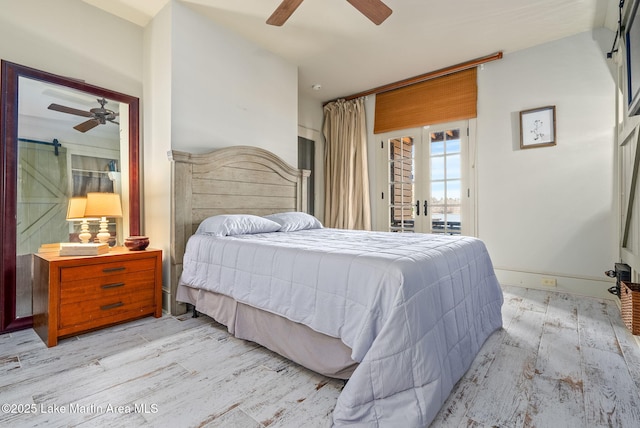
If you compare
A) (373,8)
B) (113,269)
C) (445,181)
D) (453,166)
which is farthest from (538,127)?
(113,269)

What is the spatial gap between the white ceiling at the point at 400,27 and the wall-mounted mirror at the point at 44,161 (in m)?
0.92

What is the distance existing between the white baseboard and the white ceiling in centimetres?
252

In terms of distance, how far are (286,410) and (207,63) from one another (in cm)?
301

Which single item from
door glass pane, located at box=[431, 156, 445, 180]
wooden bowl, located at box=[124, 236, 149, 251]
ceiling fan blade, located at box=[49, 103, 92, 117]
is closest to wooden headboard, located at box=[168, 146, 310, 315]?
wooden bowl, located at box=[124, 236, 149, 251]

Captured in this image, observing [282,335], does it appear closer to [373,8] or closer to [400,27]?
[373,8]

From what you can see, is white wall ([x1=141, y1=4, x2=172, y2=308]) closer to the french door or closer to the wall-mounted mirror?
the wall-mounted mirror

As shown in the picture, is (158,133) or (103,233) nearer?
(103,233)

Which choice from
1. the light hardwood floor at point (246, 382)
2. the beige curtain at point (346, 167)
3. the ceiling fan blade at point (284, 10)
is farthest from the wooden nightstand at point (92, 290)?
the beige curtain at point (346, 167)

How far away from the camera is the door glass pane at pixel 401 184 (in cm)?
438

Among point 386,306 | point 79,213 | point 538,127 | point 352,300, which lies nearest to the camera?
point 386,306

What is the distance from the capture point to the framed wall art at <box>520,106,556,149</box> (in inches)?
131

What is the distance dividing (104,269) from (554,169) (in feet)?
14.3

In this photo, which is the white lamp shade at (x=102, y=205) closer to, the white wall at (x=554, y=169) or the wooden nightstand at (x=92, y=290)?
the wooden nightstand at (x=92, y=290)

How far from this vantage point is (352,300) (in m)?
1.42
